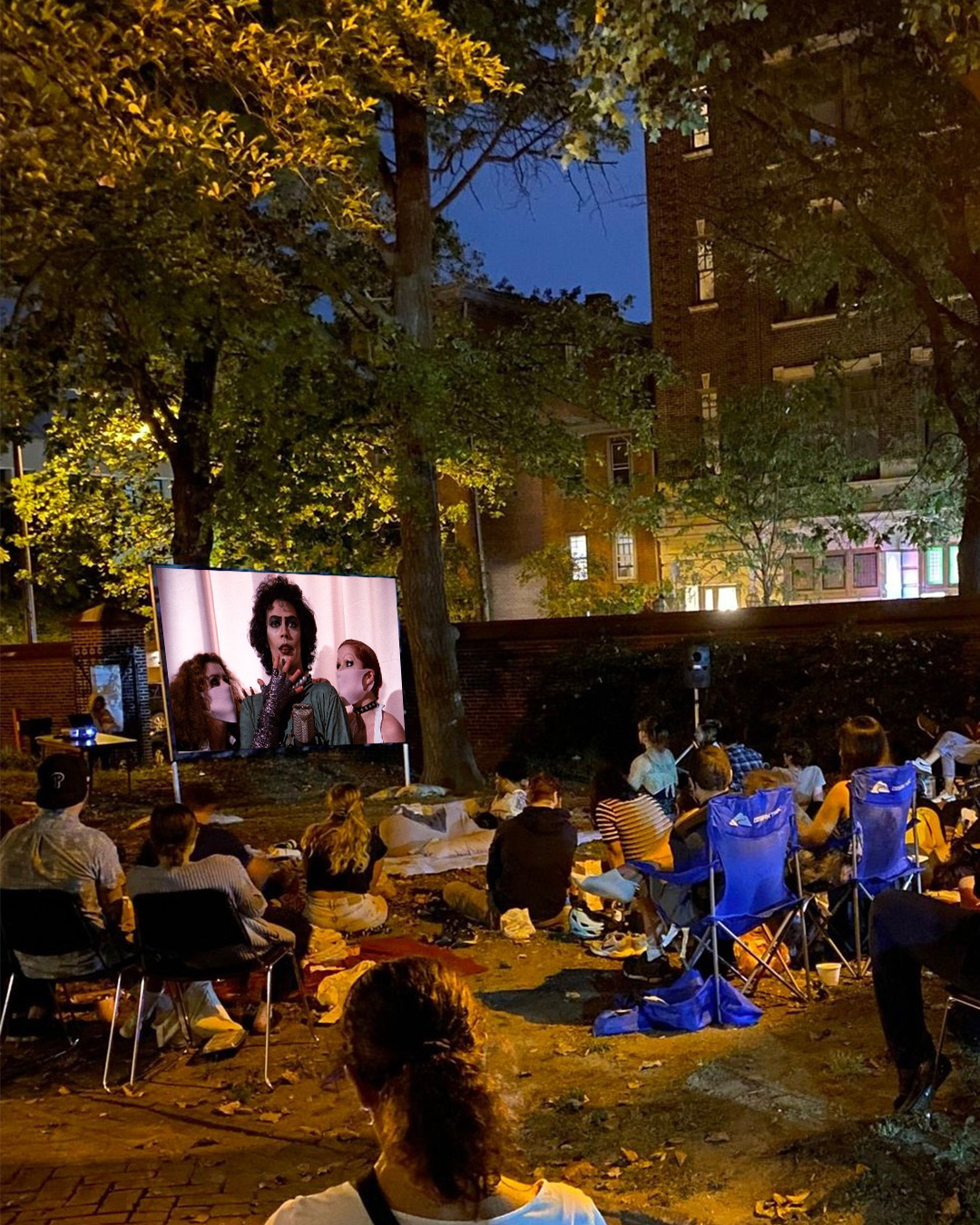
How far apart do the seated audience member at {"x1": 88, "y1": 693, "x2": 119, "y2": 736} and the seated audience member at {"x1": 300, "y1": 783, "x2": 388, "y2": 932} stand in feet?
41.2

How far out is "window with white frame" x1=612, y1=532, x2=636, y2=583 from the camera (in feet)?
97.7

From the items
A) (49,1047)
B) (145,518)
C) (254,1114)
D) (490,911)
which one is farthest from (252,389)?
(145,518)

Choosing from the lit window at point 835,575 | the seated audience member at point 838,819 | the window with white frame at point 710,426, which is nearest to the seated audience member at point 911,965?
the seated audience member at point 838,819

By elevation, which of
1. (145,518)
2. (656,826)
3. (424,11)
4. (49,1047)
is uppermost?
(424,11)

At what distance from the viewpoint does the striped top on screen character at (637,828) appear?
6.48m

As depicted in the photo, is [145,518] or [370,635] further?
[145,518]

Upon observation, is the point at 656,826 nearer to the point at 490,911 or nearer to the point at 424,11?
the point at 490,911

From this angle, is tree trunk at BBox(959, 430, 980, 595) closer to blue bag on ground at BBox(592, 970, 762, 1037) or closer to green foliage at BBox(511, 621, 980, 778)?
green foliage at BBox(511, 621, 980, 778)

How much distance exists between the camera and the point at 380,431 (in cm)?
1416

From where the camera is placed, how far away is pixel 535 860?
6.90 meters

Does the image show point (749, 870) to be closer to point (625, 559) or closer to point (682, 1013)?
point (682, 1013)

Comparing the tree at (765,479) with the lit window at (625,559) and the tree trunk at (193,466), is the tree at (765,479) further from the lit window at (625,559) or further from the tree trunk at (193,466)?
the tree trunk at (193,466)

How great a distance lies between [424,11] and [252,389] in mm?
4792

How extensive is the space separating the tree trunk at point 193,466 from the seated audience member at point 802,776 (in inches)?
390
